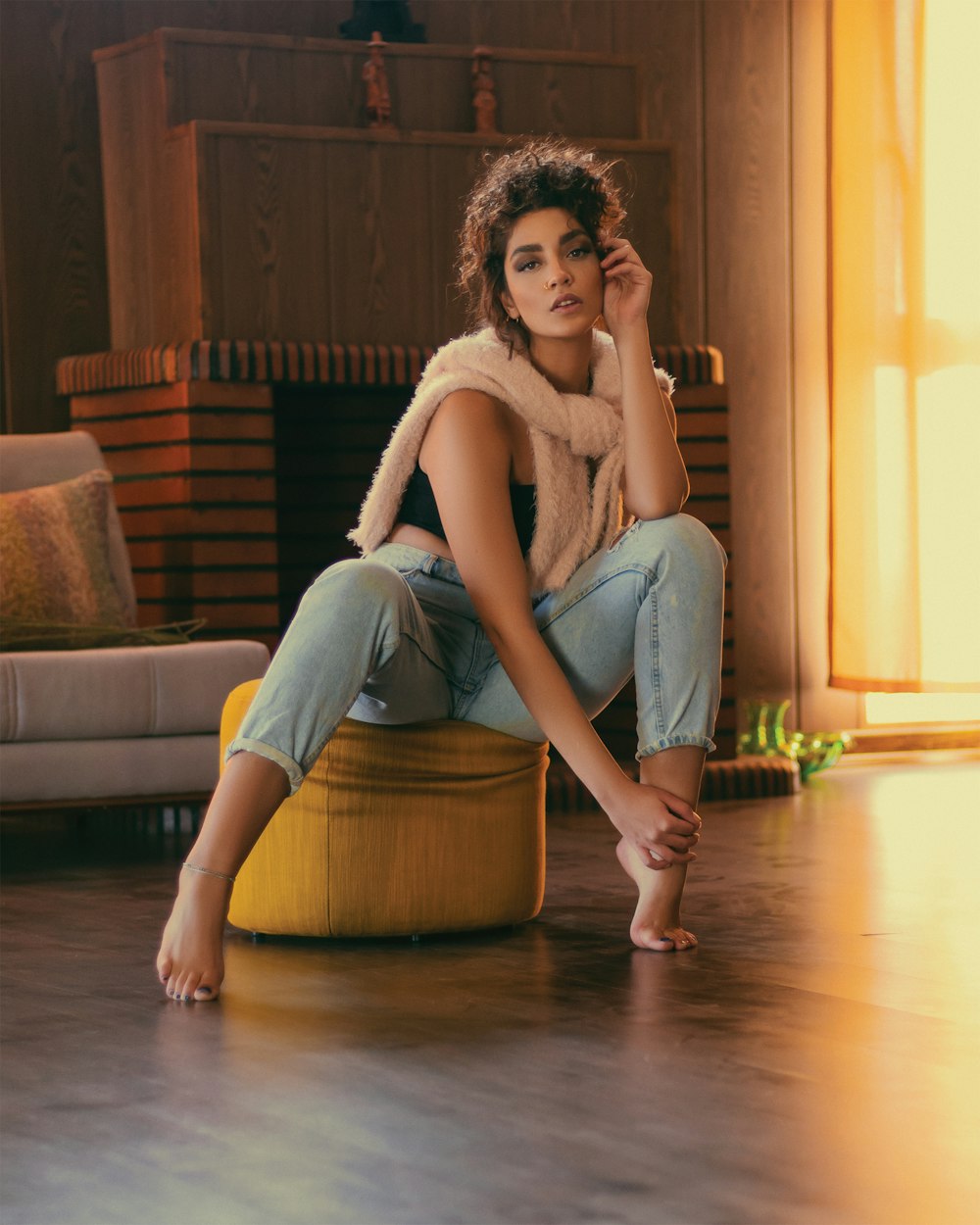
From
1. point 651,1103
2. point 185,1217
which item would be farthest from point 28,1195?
point 651,1103

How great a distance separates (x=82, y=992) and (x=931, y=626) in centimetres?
312

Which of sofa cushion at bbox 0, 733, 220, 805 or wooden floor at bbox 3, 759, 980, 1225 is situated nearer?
wooden floor at bbox 3, 759, 980, 1225

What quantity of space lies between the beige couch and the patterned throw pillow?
7.4 inches

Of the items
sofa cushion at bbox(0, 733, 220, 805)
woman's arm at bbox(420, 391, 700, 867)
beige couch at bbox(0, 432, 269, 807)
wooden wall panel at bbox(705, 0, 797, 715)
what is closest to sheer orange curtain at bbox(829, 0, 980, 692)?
wooden wall panel at bbox(705, 0, 797, 715)

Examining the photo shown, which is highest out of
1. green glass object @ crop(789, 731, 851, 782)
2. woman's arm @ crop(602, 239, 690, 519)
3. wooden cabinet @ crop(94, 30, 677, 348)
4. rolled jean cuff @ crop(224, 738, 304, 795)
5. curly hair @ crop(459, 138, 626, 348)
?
wooden cabinet @ crop(94, 30, 677, 348)

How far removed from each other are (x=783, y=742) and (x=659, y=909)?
7.74 ft

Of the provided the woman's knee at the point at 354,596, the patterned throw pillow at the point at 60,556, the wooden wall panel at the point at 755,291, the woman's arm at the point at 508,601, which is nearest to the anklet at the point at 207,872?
the woman's knee at the point at 354,596

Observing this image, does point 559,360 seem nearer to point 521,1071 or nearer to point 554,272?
point 554,272

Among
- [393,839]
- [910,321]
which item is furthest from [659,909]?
[910,321]

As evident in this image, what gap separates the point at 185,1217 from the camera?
4.34ft

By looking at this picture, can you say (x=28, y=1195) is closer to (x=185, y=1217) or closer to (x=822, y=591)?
(x=185, y=1217)

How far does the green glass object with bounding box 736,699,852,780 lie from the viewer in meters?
4.55

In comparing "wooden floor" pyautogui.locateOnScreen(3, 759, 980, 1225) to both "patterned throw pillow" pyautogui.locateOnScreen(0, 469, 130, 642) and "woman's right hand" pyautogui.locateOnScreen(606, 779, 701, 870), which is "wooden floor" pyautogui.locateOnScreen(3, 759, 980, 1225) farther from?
"patterned throw pillow" pyautogui.locateOnScreen(0, 469, 130, 642)

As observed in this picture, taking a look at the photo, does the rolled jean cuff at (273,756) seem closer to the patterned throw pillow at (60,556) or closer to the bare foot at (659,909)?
the bare foot at (659,909)
